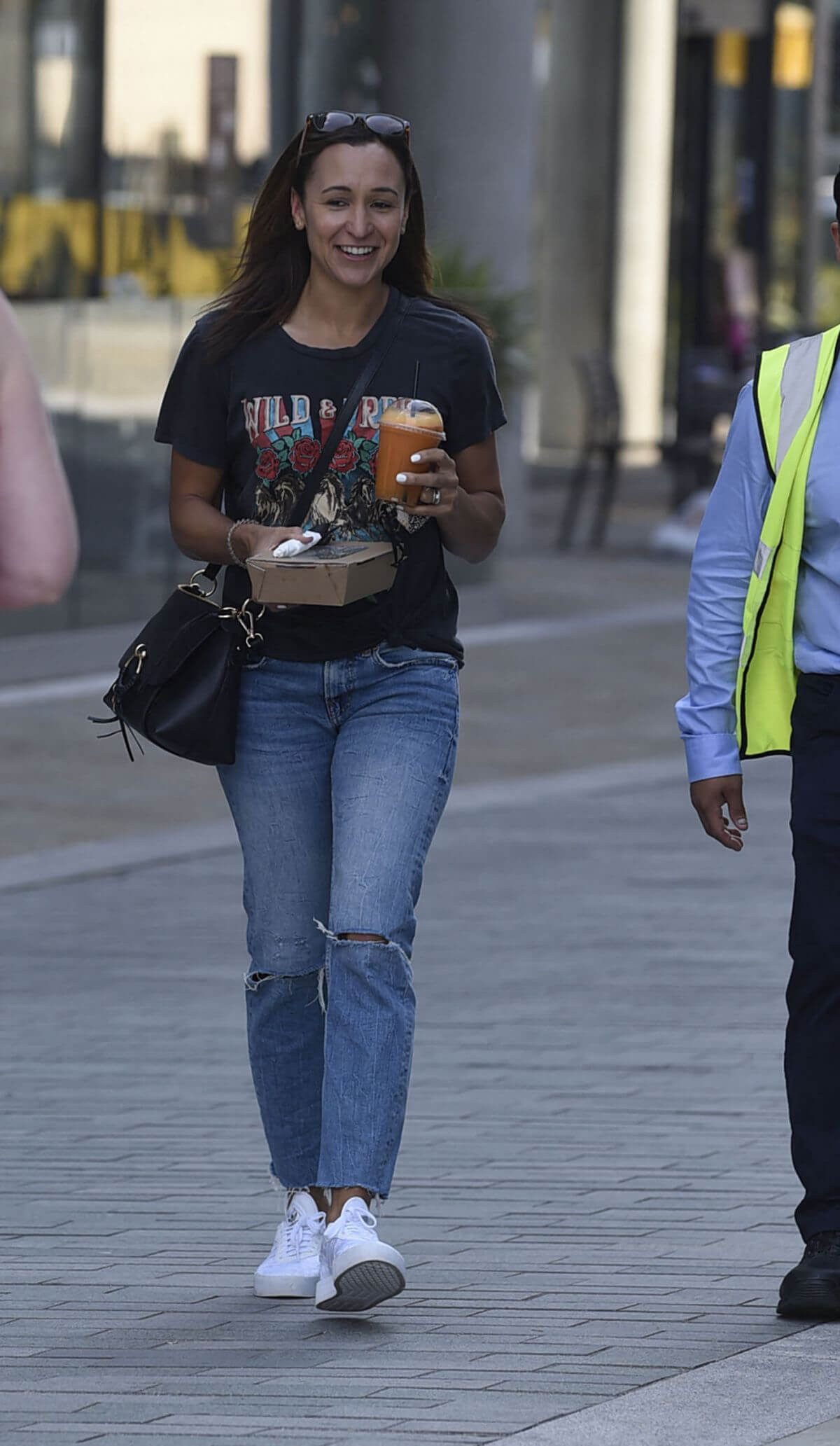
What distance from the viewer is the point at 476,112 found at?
1784 centimetres

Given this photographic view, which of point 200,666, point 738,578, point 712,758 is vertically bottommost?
point 712,758

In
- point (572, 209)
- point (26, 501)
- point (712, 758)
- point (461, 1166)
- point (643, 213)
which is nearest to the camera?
point (26, 501)

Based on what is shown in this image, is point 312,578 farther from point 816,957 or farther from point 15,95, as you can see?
point 15,95

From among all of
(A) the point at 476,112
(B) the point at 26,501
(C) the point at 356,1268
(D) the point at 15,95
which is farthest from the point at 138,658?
(A) the point at 476,112

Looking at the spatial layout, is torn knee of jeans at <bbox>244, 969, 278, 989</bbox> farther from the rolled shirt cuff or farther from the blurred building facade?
the blurred building facade

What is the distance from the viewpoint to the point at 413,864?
4520 mm

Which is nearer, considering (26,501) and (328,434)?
(26,501)

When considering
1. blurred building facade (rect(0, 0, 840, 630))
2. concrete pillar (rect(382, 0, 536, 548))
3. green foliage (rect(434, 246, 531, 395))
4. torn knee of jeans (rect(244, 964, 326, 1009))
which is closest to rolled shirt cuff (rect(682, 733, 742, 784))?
torn knee of jeans (rect(244, 964, 326, 1009))

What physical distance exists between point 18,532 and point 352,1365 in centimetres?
166

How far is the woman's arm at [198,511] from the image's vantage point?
14.9 ft

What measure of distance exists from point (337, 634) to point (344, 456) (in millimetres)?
270

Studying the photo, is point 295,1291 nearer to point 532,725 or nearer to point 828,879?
point 828,879

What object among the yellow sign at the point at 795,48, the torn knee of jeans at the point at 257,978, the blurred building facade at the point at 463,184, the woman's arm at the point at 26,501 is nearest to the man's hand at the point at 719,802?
the torn knee of jeans at the point at 257,978

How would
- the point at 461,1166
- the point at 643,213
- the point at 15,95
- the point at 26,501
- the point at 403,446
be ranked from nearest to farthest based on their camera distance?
the point at 26,501 → the point at 403,446 → the point at 461,1166 → the point at 15,95 → the point at 643,213
